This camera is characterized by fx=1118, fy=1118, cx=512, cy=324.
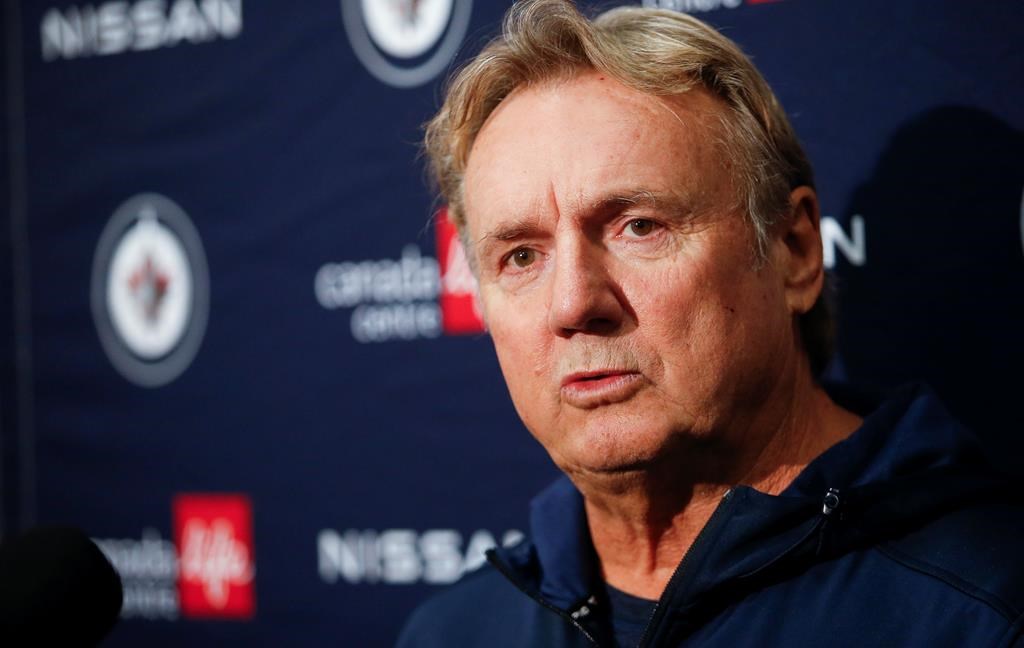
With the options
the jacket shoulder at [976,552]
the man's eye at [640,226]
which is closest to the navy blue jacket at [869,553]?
the jacket shoulder at [976,552]

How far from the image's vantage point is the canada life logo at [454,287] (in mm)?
1780

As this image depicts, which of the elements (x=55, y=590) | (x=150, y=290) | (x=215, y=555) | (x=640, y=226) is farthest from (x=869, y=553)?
(x=150, y=290)

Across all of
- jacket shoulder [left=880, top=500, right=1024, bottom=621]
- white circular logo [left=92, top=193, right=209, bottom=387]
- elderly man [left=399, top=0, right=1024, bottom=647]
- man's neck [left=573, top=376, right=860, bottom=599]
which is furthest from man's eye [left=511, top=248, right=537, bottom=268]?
white circular logo [left=92, top=193, right=209, bottom=387]

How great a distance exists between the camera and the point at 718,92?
120 centimetres

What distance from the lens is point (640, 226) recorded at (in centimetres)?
115

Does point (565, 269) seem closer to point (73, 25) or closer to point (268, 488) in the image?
point (268, 488)

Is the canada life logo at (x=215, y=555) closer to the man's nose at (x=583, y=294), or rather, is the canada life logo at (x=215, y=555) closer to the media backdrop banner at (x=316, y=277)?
the media backdrop banner at (x=316, y=277)

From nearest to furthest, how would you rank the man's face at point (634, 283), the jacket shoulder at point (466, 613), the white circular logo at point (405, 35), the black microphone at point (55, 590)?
the black microphone at point (55, 590) → the man's face at point (634, 283) → the jacket shoulder at point (466, 613) → the white circular logo at point (405, 35)

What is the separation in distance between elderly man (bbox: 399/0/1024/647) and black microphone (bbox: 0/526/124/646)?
18.0 inches

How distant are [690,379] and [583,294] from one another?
5.5 inches

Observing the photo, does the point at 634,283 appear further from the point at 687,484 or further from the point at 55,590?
the point at 55,590

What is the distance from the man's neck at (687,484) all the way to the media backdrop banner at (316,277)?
1.09ft

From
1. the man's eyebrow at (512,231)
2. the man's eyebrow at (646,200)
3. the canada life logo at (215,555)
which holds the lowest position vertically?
the canada life logo at (215,555)

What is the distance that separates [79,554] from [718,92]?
31.1 inches
